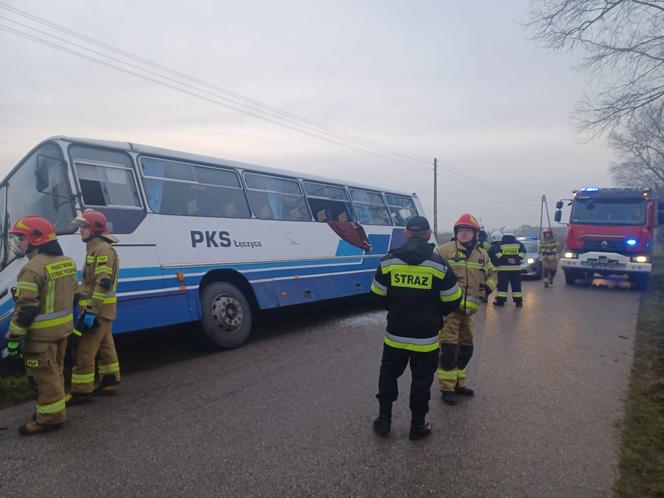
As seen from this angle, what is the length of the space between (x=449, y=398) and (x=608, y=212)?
12.1 meters

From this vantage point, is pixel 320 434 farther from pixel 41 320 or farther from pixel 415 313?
pixel 41 320

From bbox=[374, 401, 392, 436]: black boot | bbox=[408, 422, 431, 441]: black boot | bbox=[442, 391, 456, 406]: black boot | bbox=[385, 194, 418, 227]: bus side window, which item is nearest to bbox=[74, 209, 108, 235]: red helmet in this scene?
bbox=[374, 401, 392, 436]: black boot

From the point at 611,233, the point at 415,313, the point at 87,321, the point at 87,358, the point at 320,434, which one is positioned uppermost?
the point at 611,233

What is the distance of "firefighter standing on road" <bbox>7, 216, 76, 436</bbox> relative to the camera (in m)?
3.81

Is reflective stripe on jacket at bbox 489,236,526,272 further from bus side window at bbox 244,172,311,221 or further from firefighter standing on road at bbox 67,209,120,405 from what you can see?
firefighter standing on road at bbox 67,209,120,405

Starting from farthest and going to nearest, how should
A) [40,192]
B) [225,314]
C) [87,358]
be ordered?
[225,314] < [40,192] < [87,358]

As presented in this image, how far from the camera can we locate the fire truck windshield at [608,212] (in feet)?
44.4

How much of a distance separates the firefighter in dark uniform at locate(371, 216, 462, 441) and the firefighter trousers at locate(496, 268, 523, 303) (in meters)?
7.58

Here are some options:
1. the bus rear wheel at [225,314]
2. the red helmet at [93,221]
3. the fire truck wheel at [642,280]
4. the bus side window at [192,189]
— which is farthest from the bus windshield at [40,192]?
the fire truck wheel at [642,280]

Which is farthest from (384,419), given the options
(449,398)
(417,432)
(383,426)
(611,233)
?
(611,233)

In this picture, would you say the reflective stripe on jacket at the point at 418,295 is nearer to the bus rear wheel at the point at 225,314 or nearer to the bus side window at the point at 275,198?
the bus rear wheel at the point at 225,314

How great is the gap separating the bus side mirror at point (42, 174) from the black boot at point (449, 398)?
521cm

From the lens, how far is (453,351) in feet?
15.4

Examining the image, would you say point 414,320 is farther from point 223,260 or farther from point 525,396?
point 223,260
